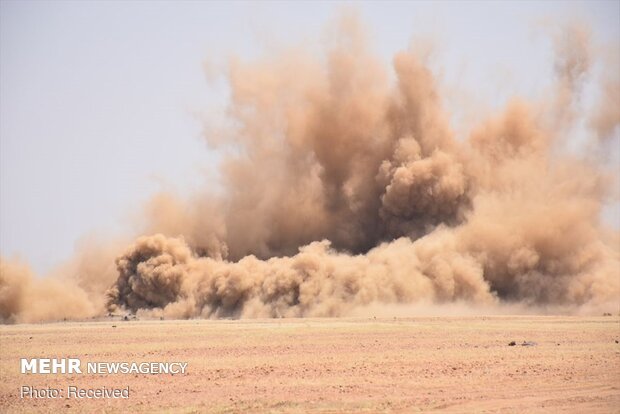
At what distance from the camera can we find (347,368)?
26.2 metres

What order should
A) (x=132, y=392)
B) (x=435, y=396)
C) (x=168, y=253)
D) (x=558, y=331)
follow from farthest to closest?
(x=168, y=253) → (x=558, y=331) → (x=132, y=392) → (x=435, y=396)

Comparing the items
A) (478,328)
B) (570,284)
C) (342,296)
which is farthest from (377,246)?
(478,328)

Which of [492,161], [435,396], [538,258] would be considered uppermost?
[492,161]

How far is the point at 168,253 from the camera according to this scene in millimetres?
64312

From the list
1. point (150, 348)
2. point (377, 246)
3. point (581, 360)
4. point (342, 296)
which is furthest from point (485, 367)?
point (377, 246)

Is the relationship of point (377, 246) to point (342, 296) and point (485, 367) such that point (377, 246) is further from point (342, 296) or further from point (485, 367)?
point (485, 367)

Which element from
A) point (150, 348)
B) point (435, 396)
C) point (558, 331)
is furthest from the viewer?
point (558, 331)

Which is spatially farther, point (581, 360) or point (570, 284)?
point (570, 284)

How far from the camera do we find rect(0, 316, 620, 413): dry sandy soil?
800 inches

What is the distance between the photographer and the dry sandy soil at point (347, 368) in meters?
20.3

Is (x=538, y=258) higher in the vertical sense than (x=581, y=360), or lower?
higher

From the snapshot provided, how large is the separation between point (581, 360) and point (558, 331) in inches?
456

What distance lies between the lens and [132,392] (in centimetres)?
2244

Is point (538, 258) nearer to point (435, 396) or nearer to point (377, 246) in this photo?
point (377, 246)
